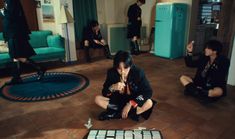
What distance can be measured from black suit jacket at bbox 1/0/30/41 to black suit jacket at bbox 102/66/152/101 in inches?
79.6

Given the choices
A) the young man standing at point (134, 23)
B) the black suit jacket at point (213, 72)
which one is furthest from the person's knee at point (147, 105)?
the young man standing at point (134, 23)

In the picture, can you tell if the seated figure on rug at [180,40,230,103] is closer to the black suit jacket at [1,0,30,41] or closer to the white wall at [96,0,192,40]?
the black suit jacket at [1,0,30,41]

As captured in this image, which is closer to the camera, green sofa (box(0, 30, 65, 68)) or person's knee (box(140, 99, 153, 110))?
person's knee (box(140, 99, 153, 110))

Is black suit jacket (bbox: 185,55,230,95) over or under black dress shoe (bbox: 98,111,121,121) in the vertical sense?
over

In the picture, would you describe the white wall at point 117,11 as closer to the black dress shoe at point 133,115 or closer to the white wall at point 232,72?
the white wall at point 232,72

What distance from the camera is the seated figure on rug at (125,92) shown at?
202 cm

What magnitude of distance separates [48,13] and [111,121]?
355 centimetres

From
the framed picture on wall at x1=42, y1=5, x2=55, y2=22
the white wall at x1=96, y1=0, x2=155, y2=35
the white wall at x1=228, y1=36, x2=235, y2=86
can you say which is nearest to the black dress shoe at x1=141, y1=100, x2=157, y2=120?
the white wall at x1=228, y1=36, x2=235, y2=86

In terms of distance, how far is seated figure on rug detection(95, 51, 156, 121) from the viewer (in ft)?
6.63

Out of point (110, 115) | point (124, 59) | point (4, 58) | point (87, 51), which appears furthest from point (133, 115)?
point (87, 51)

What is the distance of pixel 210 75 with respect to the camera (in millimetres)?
2658

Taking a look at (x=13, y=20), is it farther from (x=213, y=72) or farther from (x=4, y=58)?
(x=213, y=72)

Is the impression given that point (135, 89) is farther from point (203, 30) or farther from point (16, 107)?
point (203, 30)

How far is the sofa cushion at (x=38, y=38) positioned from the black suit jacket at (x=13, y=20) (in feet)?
3.99
